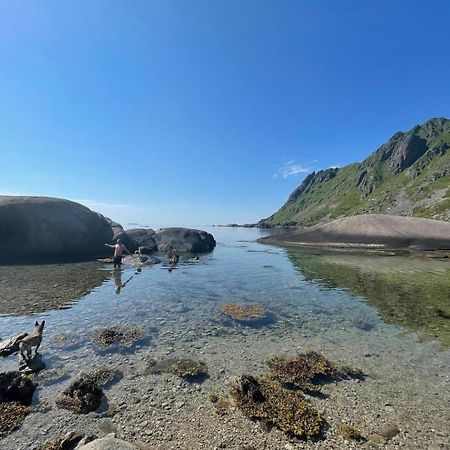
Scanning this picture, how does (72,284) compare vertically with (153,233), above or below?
below

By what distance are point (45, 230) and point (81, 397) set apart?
129 feet

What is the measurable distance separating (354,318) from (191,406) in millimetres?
11820

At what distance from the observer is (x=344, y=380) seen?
10117mm

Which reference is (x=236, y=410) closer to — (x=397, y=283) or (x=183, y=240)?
(x=397, y=283)

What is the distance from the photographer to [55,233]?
1660 inches

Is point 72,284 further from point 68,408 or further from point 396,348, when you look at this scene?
point 396,348

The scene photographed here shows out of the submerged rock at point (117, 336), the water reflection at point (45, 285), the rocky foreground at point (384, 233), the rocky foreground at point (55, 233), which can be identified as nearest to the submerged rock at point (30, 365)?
the submerged rock at point (117, 336)

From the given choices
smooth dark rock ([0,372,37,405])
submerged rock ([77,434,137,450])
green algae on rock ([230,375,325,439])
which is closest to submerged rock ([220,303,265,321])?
green algae on rock ([230,375,325,439])

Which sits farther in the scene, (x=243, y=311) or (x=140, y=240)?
(x=140, y=240)

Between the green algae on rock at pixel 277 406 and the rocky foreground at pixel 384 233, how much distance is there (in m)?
45.3

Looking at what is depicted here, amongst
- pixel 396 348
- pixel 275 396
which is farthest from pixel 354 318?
pixel 275 396

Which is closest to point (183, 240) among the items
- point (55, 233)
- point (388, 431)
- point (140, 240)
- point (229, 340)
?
point (140, 240)

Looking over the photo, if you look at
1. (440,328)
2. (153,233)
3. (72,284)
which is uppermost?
(153,233)

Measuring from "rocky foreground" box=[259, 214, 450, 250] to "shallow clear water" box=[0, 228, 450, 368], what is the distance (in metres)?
13.7
